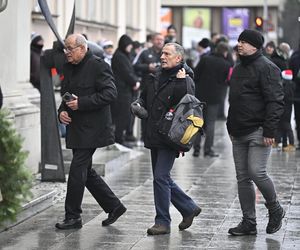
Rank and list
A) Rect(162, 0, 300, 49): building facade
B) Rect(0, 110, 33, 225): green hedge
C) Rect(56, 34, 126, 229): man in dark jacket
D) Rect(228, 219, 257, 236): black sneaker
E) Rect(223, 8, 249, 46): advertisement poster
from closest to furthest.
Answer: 1. Rect(0, 110, 33, 225): green hedge
2. Rect(228, 219, 257, 236): black sneaker
3. Rect(56, 34, 126, 229): man in dark jacket
4. Rect(162, 0, 300, 49): building facade
5. Rect(223, 8, 249, 46): advertisement poster

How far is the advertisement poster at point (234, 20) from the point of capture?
2272 inches

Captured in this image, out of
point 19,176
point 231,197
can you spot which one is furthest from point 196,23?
point 19,176

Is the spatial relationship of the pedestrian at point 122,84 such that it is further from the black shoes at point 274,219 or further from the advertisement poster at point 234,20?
the advertisement poster at point 234,20

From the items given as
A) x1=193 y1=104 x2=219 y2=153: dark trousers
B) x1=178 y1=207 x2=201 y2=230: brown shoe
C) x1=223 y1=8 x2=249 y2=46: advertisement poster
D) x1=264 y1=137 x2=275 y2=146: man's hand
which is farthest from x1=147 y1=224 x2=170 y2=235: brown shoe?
x1=223 y1=8 x2=249 y2=46: advertisement poster

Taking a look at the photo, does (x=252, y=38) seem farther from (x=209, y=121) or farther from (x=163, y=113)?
(x=209, y=121)

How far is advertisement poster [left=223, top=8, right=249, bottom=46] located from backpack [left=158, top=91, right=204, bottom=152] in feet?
157

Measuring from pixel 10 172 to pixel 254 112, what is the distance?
305 cm

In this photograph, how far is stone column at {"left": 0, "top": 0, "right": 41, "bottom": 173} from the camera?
40.7 feet

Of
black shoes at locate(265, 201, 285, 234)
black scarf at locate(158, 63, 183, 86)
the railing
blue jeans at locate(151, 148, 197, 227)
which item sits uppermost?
the railing

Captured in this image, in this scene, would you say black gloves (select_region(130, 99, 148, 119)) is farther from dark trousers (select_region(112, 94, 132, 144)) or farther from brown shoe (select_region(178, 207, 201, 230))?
dark trousers (select_region(112, 94, 132, 144))

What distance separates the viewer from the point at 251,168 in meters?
9.31

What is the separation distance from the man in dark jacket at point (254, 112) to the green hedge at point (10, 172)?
115 inches

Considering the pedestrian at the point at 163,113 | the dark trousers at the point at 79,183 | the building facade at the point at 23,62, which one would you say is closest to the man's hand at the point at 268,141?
the pedestrian at the point at 163,113

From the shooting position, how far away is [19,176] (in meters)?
6.97
